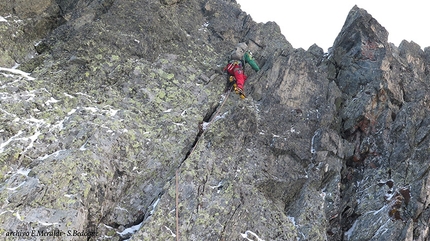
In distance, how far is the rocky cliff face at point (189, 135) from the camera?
11617mm

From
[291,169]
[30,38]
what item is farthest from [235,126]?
[30,38]

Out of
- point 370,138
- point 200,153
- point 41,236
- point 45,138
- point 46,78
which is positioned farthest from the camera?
point 370,138

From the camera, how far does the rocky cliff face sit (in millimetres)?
11617

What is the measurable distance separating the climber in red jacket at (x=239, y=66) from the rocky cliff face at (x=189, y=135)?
584mm

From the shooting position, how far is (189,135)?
14.7 m

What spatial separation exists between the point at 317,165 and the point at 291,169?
1127 mm

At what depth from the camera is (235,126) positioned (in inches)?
585

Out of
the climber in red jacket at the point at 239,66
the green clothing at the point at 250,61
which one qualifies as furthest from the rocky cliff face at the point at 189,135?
the climber in red jacket at the point at 239,66

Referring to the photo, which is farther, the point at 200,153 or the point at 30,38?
the point at 30,38

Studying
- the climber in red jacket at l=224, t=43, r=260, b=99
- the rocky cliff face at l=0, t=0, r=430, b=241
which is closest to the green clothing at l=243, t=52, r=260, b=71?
the climber in red jacket at l=224, t=43, r=260, b=99

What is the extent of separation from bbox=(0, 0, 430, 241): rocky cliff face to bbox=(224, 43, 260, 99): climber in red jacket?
58 centimetres

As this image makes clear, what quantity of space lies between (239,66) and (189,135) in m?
5.27

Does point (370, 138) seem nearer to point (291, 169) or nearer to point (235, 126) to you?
point (291, 169)

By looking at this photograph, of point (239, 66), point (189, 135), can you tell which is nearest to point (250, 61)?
point (239, 66)
